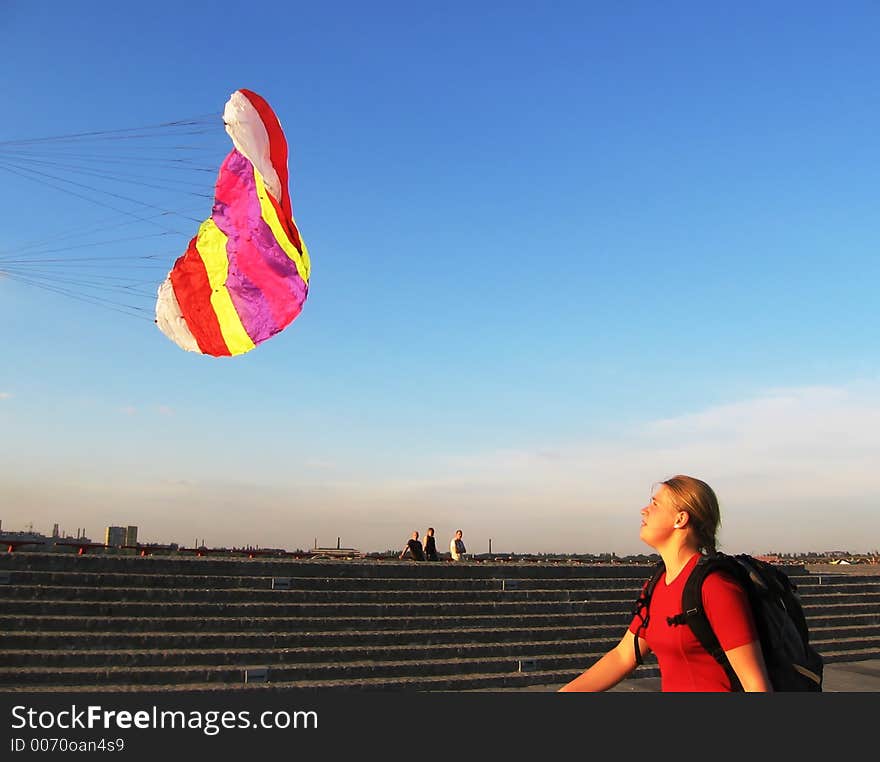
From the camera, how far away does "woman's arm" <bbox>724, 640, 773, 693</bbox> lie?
2.26 m

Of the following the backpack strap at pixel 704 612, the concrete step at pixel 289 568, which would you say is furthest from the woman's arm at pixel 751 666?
the concrete step at pixel 289 568

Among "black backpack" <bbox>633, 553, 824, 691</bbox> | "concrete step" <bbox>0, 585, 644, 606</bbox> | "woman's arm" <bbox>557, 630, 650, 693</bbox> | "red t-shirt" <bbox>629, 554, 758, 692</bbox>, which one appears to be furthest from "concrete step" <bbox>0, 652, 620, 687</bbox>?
"black backpack" <bbox>633, 553, 824, 691</bbox>

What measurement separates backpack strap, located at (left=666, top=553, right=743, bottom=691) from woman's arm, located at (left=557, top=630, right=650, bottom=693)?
0.43 m

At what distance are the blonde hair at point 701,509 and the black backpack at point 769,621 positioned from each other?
0.18m

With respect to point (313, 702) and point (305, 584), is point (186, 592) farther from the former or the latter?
point (313, 702)

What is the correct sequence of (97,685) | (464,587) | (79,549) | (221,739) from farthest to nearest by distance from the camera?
(79,549)
(464,587)
(97,685)
(221,739)

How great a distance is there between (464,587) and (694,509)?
11625 millimetres

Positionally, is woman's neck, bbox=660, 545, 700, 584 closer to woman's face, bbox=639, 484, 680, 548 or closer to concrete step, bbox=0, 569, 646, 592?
woman's face, bbox=639, 484, 680, 548

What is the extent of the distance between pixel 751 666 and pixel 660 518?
615mm

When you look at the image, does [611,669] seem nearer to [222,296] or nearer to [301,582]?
[301,582]

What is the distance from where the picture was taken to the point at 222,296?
47.0 feet

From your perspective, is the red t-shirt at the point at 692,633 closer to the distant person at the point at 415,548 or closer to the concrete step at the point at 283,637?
the concrete step at the point at 283,637

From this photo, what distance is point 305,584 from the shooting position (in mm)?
12648

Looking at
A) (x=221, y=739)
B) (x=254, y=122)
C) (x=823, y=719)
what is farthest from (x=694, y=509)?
(x=254, y=122)
